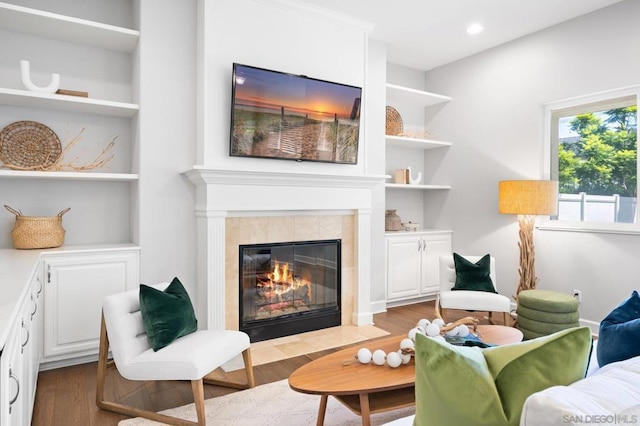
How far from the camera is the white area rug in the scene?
2174 millimetres

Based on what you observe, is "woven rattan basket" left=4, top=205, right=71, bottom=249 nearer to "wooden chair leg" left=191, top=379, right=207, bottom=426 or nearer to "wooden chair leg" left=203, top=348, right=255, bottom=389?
"wooden chair leg" left=203, top=348, right=255, bottom=389

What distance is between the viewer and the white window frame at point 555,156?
137 inches

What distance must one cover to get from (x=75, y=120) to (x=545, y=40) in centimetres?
439

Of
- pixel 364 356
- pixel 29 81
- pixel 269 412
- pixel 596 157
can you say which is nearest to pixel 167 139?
pixel 29 81

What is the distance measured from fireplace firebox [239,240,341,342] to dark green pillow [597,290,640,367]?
251 cm

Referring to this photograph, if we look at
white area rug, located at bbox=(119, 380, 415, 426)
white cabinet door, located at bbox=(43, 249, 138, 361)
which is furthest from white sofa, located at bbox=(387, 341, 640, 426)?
white cabinet door, located at bbox=(43, 249, 138, 361)

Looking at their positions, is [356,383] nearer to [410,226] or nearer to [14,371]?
[14,371]

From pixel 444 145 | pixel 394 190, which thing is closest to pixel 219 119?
pixel 394 190

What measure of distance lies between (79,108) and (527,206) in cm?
386

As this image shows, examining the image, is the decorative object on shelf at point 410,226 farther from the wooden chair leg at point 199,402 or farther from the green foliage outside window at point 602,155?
the wooden chair leg at point 199,402

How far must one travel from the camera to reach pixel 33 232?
2.84 m

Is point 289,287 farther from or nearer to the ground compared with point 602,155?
nearer to the ground

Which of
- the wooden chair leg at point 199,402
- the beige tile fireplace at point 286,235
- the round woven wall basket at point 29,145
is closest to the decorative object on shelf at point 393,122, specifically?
the beige tile fireplace at point 286,235

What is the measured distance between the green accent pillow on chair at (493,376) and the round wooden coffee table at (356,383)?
852mm
